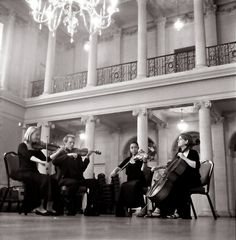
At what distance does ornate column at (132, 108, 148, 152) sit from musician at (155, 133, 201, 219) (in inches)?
231

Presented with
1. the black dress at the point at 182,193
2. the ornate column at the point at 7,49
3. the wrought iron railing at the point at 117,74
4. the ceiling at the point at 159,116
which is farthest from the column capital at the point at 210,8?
the black dress at the point at 182,193

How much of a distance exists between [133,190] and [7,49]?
1032 cm

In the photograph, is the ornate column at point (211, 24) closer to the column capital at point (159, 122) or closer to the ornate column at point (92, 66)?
the column capital at point (159, 122)

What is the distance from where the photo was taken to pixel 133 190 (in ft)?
17.8

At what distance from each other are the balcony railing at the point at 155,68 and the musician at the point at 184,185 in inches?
283

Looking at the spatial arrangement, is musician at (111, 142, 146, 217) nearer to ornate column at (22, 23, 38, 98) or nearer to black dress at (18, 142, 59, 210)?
black dress at (18, 142, 59, 210)

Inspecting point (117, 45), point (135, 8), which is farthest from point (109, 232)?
point (117, 45)

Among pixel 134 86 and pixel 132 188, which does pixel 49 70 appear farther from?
pixel 132 188

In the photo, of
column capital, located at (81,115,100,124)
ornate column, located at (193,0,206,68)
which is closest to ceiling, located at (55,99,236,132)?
column capital, located at (81,115,100,124)

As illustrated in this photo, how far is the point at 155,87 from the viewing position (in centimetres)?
1137

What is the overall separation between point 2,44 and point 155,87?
6764 millimetres

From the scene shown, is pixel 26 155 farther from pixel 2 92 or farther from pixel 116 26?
pixel 116 26

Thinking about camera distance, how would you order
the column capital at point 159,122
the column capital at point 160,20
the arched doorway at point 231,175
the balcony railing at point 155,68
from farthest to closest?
the column capital at point 160,20 → the column capital at point 159,122 → the arched doorway at point 231,175 → the balcony railing at point 155,68

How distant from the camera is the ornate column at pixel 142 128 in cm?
1090
